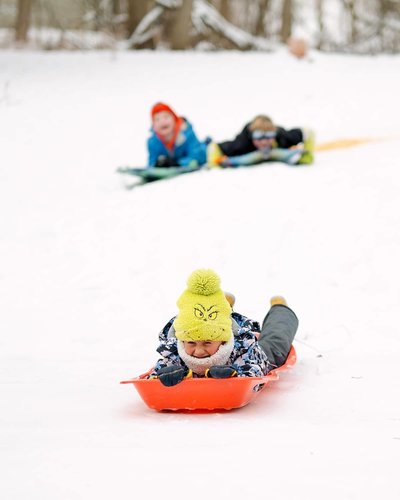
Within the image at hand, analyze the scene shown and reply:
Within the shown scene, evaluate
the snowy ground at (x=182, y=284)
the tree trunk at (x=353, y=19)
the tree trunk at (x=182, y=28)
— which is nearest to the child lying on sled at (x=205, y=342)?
the snowy ground at (x=182, y=284)

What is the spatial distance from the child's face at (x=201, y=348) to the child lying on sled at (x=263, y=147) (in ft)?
14.7

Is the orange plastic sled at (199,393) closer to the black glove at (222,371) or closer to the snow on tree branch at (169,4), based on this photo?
the black glove at (222,371)

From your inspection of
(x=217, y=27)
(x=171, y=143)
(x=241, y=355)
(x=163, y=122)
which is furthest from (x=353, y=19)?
(x=241, y=355)

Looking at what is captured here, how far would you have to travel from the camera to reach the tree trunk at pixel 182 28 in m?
14.7

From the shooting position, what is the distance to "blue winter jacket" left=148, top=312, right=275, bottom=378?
355 cm

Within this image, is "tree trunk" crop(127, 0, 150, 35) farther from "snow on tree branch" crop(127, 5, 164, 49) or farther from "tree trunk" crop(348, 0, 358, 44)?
"tree trunk" crop(348, 0, 358, 44)

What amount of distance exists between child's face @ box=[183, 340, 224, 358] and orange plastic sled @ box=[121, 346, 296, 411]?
9.1 inches

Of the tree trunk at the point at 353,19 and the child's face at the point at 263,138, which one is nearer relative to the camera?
the child's face at the point at 263,138

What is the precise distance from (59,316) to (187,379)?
2.15m

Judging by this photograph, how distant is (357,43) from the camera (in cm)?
1927

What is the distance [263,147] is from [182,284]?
2645 mm

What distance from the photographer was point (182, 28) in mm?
14812

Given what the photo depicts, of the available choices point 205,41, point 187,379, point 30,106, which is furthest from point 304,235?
point 205,41

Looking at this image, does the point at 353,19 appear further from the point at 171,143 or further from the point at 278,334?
the point at 278,334
